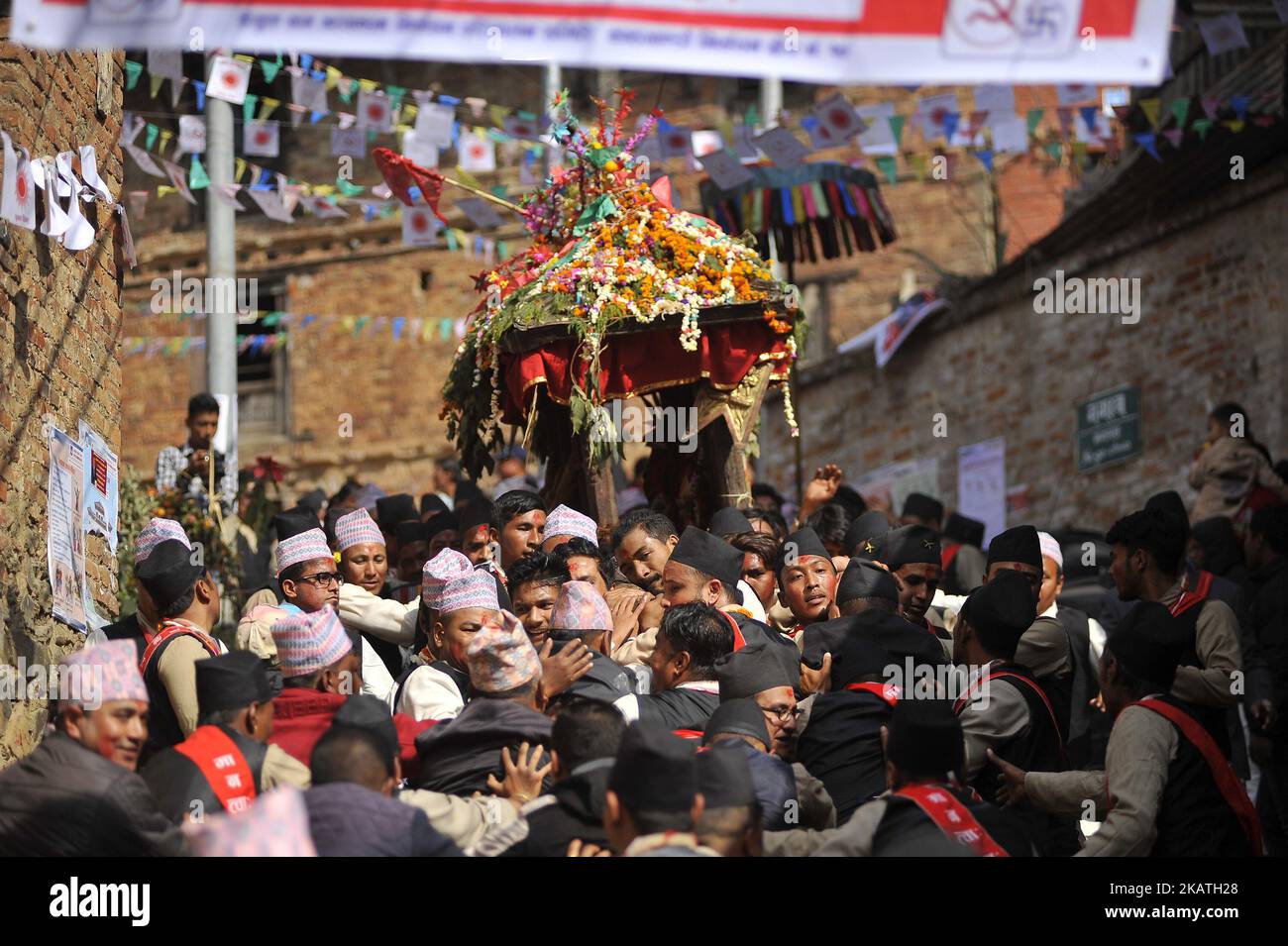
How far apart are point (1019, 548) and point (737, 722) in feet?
6.99

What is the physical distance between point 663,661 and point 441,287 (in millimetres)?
17945

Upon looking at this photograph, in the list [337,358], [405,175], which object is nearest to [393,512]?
[405,175]

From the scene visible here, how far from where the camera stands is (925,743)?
21.1ft

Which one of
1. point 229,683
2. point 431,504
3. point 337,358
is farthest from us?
point 337,358

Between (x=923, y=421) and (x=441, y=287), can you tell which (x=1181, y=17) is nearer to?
(x=923, y=421)

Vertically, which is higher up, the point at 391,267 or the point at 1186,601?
the point at 391,267

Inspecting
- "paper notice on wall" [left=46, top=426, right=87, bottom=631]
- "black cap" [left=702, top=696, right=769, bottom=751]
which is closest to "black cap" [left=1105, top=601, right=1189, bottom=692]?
"black cap" [left=702, top=696, right=769, bottom=751]

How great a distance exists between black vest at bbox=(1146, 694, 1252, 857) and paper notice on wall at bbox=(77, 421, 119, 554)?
Result: 5.50 metres

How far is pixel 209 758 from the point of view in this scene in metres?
6.61

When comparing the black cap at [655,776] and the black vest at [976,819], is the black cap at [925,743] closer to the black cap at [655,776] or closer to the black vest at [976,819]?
the black vest at [976,819]

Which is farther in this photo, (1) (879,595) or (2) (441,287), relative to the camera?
(2) (441,287)

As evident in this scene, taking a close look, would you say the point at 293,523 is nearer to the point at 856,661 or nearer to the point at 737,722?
the point at 856,661

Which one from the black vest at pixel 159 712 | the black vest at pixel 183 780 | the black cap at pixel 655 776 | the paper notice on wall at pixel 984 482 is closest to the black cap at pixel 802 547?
the black vest at pixel 159 712
